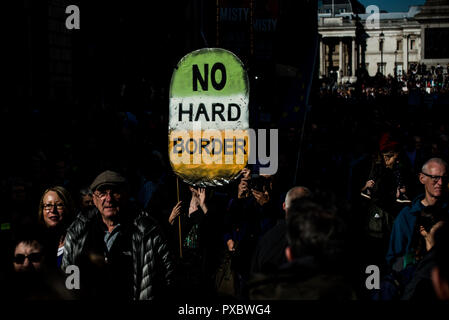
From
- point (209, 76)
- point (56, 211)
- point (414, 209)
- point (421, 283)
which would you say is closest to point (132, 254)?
point (56, 211)

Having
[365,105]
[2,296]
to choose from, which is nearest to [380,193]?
[2,296]

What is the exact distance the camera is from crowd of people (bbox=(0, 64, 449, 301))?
292 centimetres

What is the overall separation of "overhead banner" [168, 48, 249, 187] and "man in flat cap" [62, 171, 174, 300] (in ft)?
2.65

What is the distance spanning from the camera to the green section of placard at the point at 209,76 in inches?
219

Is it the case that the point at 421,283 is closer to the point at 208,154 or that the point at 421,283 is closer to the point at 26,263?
the point at 208,154

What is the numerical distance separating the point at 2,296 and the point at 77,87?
12048mm

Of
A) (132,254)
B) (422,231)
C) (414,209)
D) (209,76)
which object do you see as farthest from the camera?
(209,76)

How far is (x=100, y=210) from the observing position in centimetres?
487

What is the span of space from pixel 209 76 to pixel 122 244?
1692 mm

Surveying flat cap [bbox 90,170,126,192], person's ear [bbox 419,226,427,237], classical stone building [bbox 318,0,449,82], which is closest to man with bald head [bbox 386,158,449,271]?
person's ear [bbox 419,226,427,237]

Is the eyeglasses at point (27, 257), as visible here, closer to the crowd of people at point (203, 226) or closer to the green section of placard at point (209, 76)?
the crowd of people at point (203, 226)

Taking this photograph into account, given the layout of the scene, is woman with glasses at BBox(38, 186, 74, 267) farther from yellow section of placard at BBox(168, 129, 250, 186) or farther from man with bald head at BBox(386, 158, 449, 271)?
man with bald head at BBox(386, 158, 449, 271)

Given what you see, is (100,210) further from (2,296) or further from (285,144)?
(285,144)

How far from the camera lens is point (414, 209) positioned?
540cm
